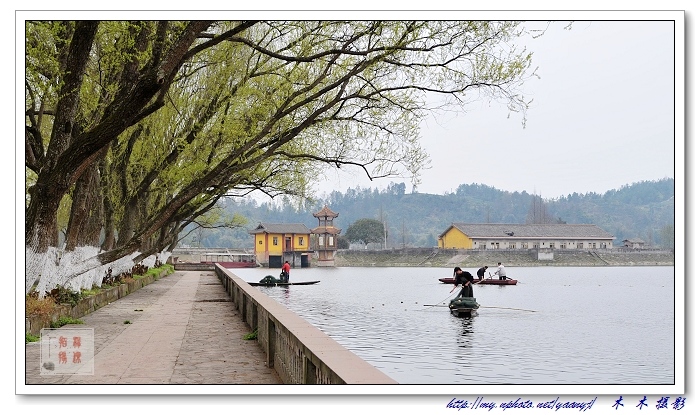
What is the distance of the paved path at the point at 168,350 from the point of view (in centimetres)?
827

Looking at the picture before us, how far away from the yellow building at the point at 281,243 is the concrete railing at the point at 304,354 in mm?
68675

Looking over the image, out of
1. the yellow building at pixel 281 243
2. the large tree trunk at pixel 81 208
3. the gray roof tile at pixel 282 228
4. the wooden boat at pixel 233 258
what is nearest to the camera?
the large tree trunk at pixel 81 208

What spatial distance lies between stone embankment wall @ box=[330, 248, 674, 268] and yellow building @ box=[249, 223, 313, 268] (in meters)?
3.95

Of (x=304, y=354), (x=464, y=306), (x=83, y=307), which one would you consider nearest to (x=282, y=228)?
(x=464, y=306)

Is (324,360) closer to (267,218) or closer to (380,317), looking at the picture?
(380,317)

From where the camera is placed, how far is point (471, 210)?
136 feet

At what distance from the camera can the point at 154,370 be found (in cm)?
874

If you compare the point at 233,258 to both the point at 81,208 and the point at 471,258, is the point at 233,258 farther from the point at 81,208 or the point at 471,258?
the point at 81,208

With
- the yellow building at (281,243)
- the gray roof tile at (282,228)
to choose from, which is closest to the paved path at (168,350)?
the gray roof tile at (282,228)

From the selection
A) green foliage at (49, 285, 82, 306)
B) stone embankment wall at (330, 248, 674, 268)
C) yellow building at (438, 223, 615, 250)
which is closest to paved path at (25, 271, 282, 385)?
green foliage at (49, 285, 82, 306)

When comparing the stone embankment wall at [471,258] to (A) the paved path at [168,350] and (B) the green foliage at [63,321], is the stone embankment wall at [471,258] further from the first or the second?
(B) the green foliage at [63,321]

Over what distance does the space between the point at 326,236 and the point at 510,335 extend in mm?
58082

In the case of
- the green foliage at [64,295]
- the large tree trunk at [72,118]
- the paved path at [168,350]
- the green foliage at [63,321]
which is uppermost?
the large tree trunk at [72,118]
